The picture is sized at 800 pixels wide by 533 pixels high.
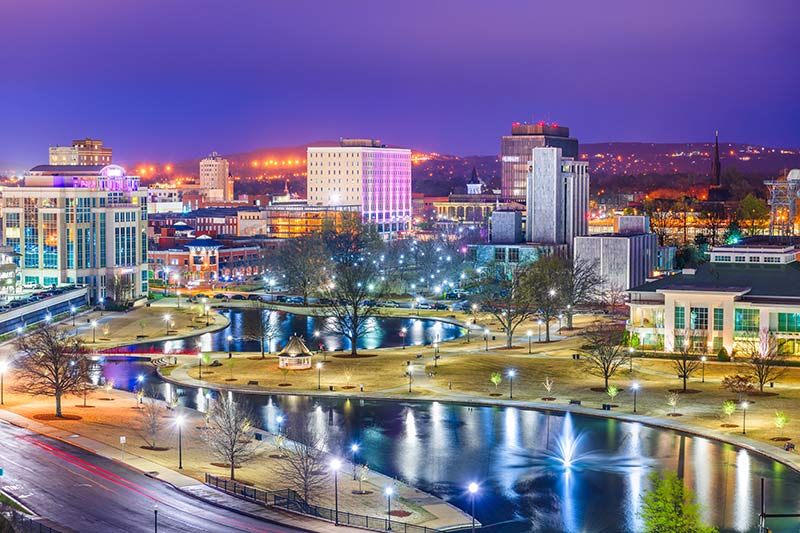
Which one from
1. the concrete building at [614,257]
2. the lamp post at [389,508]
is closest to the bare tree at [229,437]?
the lamp post at [389,508]

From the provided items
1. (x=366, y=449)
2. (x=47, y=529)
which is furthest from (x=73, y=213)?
(x=47, y=529)

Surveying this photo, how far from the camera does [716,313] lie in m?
95.8

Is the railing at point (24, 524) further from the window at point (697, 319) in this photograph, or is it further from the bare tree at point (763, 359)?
the window at point (697, 319)

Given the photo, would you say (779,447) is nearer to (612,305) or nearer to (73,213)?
(612,305)

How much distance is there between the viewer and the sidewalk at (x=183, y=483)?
162 feet

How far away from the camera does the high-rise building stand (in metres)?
137

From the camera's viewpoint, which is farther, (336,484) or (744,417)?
(744,417)

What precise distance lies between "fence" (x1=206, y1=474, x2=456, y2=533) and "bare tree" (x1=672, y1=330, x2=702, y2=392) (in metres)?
37.0

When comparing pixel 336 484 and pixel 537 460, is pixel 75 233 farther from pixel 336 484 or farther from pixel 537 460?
pixel 336 484

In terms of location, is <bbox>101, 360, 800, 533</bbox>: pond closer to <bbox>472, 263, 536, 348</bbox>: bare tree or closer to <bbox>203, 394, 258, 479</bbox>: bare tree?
<bbox>203, 394, 258, 479</bbox>: bare tree

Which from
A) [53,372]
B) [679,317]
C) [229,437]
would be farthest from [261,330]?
[229,437]

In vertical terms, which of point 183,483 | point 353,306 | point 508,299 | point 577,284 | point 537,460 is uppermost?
point 577,284

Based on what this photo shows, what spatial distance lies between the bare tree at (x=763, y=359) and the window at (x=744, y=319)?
1.81 m

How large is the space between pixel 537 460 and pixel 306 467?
15.4m
